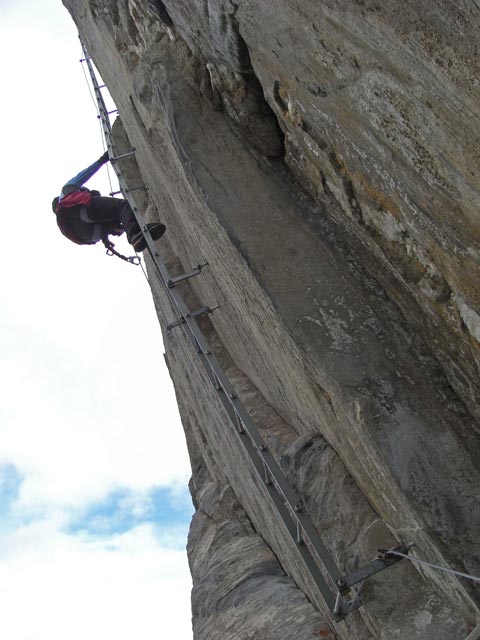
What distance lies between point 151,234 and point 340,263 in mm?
3631

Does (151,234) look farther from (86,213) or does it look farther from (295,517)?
(295,517)

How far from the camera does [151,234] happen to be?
9.14m

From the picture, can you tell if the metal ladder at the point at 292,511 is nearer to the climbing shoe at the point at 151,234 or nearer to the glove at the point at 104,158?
the climbing shoe at the point at 151,234

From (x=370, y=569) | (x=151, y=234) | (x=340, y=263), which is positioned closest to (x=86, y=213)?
(x=151, y=234)

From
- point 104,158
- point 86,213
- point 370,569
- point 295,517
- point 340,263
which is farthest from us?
point 104,158

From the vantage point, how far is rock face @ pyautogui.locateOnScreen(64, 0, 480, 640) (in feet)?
13.6

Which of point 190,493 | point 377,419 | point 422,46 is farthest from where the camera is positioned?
point 190,493

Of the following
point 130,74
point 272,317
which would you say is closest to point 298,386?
point 272,317

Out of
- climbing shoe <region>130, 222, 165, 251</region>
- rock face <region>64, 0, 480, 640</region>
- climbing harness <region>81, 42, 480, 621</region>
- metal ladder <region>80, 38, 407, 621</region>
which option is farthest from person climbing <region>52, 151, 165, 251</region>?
climbing harness <region>81, 42, 480, 621</region>

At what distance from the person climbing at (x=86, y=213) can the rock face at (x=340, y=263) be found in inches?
66.2

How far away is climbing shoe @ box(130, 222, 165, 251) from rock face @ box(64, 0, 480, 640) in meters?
0.67

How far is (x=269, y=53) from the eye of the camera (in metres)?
5.45

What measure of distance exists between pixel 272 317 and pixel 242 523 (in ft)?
13.4

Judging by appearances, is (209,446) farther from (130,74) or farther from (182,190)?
(130,74)
